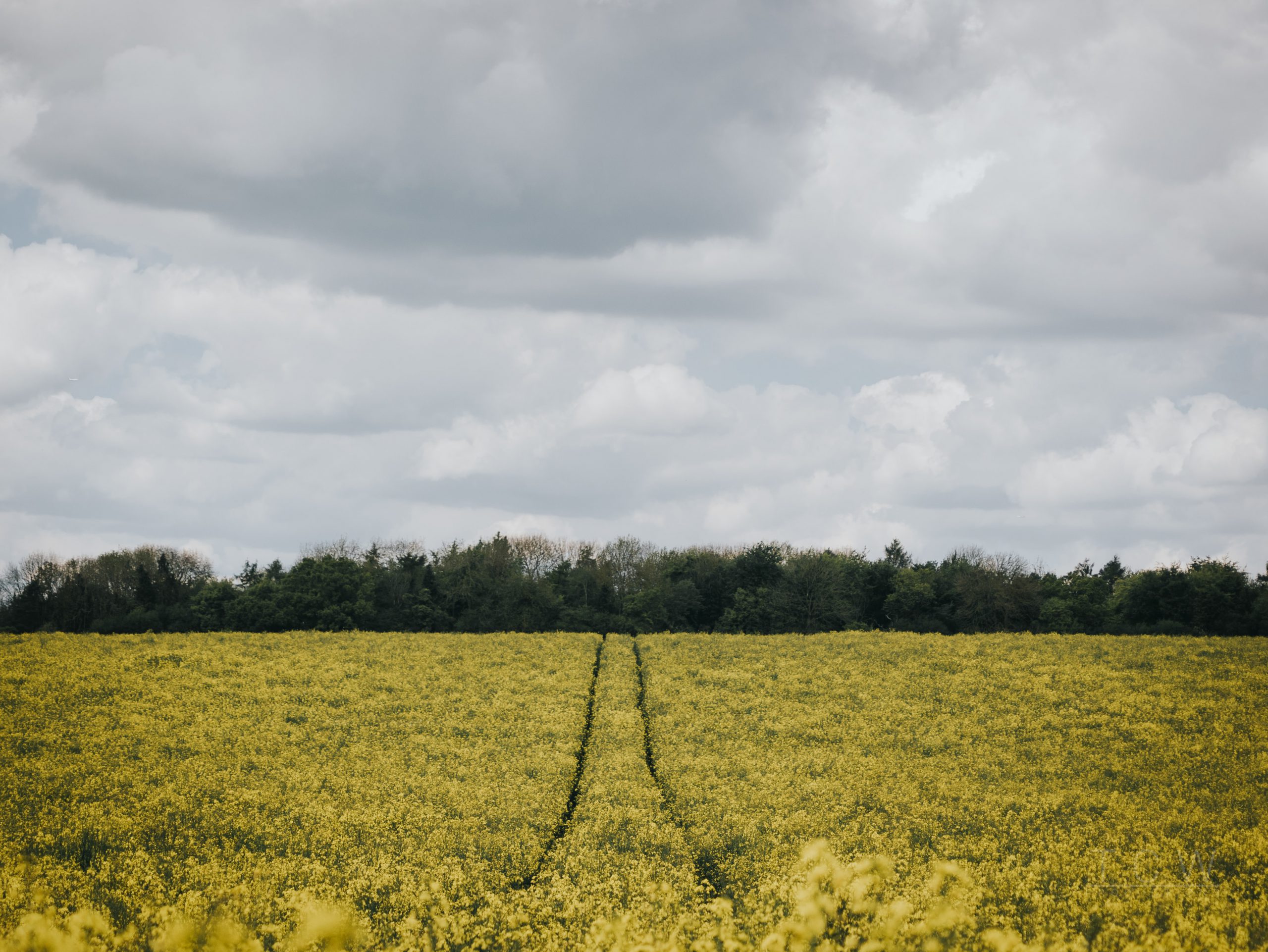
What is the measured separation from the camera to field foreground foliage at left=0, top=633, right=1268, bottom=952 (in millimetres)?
13555

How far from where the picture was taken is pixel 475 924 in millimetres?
14078

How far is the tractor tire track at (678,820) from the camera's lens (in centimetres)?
1564

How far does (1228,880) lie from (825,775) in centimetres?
947

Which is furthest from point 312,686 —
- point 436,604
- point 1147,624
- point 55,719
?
point 1147,624

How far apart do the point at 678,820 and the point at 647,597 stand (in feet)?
156

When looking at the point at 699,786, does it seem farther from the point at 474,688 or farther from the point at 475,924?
the point at 474,688

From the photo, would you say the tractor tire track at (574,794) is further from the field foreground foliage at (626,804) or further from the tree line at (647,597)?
the tree line at (647,597)

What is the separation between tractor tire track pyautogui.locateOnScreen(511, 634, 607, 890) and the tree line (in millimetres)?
27591

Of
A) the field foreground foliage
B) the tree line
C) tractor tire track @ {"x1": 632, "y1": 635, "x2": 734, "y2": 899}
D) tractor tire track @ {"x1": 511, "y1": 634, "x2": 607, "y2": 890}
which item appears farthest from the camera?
the tree line

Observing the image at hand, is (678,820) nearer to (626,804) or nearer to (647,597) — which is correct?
(626,804)

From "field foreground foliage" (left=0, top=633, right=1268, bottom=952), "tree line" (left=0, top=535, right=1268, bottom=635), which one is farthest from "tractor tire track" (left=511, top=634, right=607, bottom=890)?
"tree line" (left=0, top=535, right=1268, bottom=635)

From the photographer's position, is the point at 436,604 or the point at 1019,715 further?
the point at 436,604

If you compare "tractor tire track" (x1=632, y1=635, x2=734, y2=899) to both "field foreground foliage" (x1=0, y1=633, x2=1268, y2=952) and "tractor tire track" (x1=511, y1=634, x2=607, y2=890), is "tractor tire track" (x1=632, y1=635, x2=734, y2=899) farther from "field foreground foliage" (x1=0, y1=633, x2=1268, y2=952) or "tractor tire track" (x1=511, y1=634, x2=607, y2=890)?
"tractor tire track" (x1=511, y1=634, x2=607, y2=890)

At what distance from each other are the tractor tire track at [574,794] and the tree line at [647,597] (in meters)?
27.6
